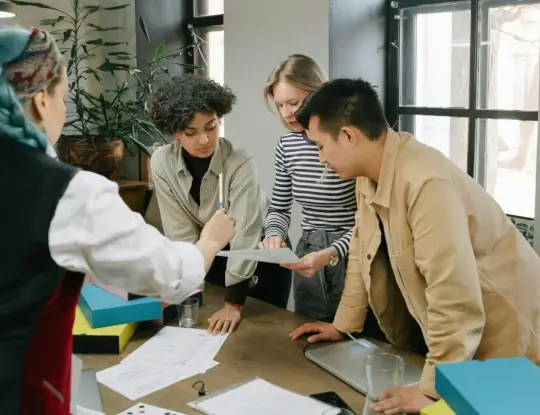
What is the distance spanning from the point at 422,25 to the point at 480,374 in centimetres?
205

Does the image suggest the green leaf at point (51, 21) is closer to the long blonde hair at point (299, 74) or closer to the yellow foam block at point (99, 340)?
the long blonde hair at point (299, 74)

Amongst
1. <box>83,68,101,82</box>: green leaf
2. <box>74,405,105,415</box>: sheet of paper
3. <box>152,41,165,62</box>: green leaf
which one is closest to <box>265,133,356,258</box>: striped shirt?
<box>74,405,105,415</box>: sheet of paper

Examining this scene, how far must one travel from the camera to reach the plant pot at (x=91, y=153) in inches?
145

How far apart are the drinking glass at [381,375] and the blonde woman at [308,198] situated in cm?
61

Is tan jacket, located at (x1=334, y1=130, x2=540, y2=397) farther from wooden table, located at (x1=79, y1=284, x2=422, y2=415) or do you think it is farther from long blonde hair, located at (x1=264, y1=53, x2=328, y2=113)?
long blonde hair, located at (x1=264, y1=53, x2=328, y2=113)

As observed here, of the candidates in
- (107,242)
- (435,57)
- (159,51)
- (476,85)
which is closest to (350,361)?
(107,242)

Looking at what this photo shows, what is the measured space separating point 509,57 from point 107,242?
6.57 feet

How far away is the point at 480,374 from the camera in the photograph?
3.53ft

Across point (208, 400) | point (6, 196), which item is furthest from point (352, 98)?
point (6, 196)

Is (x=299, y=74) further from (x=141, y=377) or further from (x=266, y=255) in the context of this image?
(x=141, y=377)

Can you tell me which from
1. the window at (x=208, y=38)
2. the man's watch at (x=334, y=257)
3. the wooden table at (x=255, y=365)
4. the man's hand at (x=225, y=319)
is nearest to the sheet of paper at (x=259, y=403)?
the wooden table at (x=255, y=365)

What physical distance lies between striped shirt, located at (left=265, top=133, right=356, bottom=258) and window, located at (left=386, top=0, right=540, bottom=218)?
795mm

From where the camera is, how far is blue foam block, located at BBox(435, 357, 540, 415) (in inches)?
39.1

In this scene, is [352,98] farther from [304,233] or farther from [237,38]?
[237,38]
